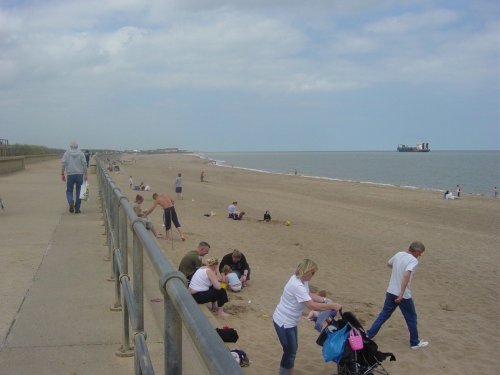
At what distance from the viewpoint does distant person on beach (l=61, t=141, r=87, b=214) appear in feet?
34.1

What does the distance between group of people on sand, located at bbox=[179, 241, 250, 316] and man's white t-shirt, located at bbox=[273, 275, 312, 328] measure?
1008 mm

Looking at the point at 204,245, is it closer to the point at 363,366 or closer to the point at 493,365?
the point at 363,366

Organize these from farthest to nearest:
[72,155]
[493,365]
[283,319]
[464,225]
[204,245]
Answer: [464,225], [72,155], [204,245], [493,365], [283,319]

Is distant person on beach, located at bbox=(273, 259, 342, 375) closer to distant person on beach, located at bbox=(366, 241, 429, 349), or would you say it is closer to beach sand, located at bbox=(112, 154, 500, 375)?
beach sand, located at bbox=(112, 154, 500, 375)

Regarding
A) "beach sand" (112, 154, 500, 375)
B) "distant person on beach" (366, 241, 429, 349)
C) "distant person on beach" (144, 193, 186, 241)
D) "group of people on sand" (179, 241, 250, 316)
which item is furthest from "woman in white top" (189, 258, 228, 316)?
"distant person on beach" (144, 193, 186, 241)

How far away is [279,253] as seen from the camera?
41.0 ft

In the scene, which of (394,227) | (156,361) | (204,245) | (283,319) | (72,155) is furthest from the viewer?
(394,227)

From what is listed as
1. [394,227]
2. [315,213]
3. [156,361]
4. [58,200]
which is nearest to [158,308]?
[156,361]

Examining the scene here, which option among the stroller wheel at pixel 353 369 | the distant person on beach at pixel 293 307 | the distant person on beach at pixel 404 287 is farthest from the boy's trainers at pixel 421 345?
the distant person on beach at pixel 293 307

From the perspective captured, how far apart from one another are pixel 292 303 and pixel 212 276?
2.08 metres

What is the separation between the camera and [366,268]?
11539 millimetres

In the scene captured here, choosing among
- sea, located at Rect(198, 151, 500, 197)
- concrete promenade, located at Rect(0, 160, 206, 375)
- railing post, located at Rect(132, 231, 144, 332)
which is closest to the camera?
railing post, located at Rect(132, 231, 144, 332)

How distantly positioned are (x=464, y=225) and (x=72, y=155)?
15713 millimetres

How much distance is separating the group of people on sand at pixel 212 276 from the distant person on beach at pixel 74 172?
3389 millimetres
